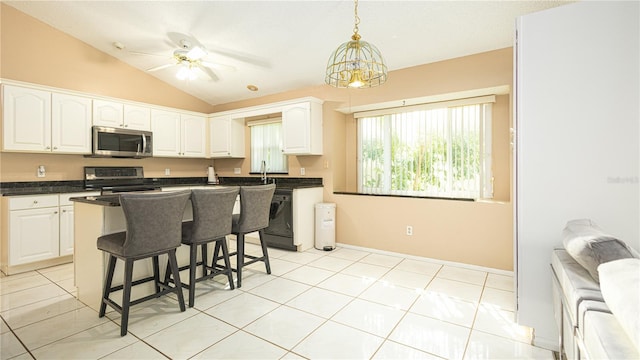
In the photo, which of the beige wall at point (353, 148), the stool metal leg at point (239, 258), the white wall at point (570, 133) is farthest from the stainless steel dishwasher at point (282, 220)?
the white wall at point (570, 133)

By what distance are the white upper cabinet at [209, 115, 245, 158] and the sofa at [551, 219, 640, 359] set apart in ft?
15.4

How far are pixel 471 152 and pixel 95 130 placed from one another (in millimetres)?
4903

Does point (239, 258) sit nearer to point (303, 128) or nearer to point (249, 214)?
point (249, 214)

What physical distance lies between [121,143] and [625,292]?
5.12m

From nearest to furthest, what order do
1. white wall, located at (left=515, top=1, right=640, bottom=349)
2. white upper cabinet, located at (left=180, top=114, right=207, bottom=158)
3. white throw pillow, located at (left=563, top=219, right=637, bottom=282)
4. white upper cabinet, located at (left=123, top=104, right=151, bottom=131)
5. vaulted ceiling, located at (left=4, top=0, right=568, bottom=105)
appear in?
white throw pillow, located at (left=563, top=219, right=637, bottom=282) → white wall, located at (left=515, top=1, right=640, bottom=349) → vaulted ceiling, located at (left=4, top=0, right=568, bottom=105) → white upper cabinet, located at (left=123, top=104, right=151, bottom=131) → white upper cabinet, located at (left=180, top=114, right=207, bottom=158)

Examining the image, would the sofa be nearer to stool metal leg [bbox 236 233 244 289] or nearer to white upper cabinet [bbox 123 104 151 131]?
stool metal leg [bbox 236 233 244 289]

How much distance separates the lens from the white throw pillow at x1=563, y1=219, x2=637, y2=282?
1.07 metres

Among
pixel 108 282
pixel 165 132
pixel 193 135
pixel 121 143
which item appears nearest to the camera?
pixel 108 282

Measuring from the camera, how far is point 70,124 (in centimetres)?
378

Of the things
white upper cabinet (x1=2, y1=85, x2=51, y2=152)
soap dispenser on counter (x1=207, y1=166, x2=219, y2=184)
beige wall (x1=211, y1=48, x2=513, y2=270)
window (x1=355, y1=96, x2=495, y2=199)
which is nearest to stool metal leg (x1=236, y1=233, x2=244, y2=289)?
beige wall (x1=211, y1=48, x2=513, y2=270)

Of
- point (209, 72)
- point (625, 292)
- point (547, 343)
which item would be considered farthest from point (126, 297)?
point (209, 72)

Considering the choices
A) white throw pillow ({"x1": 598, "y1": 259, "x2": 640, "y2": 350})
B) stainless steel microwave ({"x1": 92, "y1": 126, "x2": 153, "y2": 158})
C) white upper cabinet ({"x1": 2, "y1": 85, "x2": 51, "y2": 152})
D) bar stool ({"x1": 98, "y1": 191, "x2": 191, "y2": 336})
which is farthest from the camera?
stainless steel microwave ({"x1": 92, "y1": 126, "x2": 153, "y2": 158})

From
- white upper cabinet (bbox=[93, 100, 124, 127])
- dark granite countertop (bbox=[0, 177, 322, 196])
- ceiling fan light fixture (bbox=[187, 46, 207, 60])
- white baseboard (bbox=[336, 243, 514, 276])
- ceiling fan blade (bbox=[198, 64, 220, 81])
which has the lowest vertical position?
white baseboard (bbox=[336, 243, 514, 276])

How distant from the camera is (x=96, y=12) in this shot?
11.1ft
